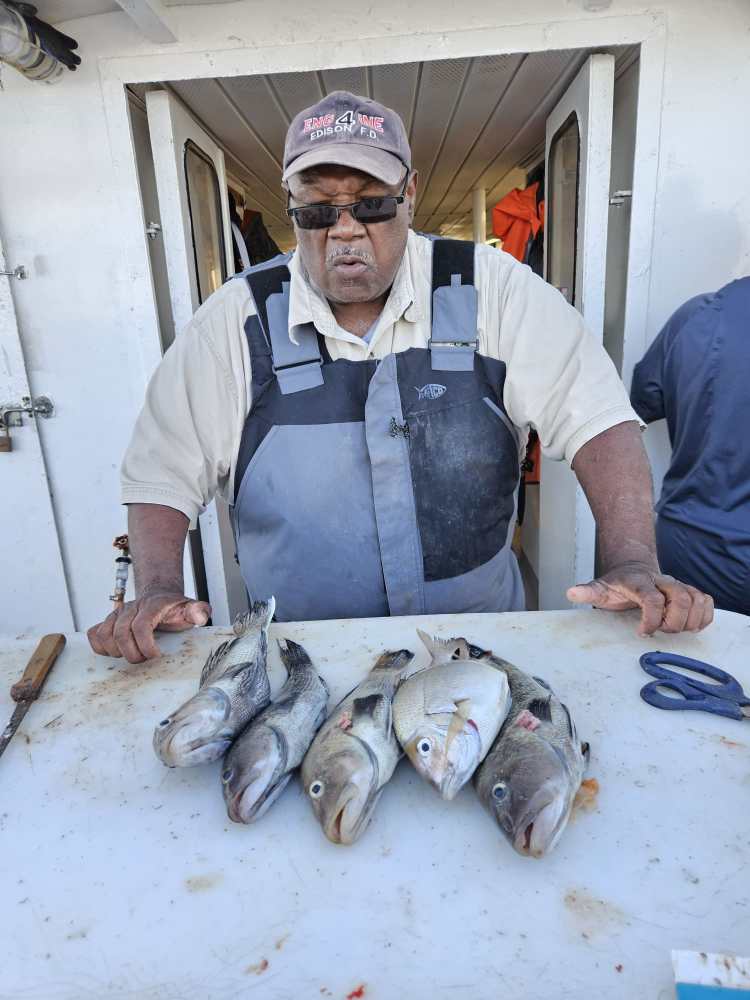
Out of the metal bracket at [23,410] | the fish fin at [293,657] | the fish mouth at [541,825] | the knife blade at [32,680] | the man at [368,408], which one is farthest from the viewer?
the metal bracket at [23,410]

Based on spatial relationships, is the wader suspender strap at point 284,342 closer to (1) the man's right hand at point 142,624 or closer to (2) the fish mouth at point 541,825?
(1) the man's right hand at point 142,624

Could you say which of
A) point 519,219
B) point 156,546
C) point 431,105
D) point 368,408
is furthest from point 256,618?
point 519,219

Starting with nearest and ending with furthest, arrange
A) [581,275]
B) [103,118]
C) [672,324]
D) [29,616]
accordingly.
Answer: [672,324], [103,118], [581,275], [29,616]

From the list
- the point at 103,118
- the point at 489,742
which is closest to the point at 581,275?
the point at 103,118

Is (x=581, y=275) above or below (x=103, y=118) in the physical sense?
below

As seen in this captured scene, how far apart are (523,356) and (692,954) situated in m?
1.41

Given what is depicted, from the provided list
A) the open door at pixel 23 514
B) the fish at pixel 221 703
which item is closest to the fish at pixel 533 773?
the fish at pixel 221 703

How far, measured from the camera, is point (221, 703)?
1.15 meters

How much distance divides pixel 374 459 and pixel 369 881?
3.46ft

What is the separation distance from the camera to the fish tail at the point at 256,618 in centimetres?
143

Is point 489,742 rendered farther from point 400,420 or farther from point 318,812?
point 400,420

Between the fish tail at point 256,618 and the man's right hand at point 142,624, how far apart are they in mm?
→ 88

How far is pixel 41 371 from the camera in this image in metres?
3.07

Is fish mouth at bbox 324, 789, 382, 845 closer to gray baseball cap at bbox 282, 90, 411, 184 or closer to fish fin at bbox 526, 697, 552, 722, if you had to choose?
fish fin at bbox 526, 697, 552, 722
